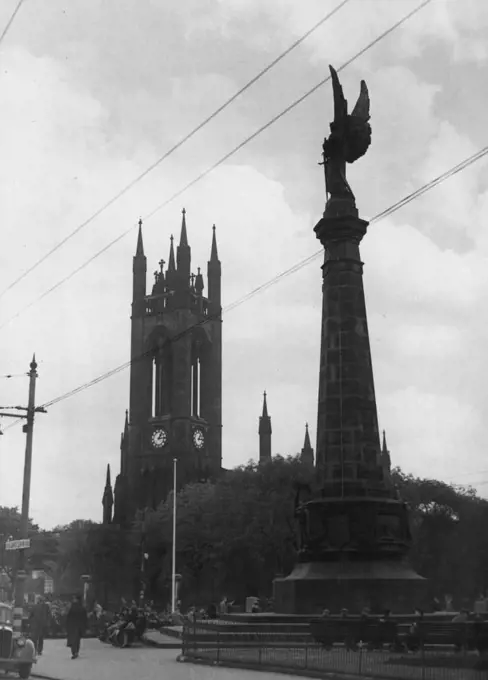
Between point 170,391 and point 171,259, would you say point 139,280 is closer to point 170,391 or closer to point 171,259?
point 171,259

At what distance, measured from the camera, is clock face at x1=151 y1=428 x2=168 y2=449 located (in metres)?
121

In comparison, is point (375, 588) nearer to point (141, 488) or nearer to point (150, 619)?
point (150, 619)

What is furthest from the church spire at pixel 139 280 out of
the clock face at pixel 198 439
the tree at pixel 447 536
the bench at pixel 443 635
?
the bench at pixel 443 635

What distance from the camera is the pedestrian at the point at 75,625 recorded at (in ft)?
94.6

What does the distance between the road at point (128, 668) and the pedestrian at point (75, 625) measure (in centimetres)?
33

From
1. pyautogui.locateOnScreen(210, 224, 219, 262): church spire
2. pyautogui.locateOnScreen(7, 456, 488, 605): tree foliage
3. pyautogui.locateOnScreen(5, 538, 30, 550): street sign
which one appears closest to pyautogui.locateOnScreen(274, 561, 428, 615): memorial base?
pyautogui.locateOnScreen(5, 538, 30, 550): street sign

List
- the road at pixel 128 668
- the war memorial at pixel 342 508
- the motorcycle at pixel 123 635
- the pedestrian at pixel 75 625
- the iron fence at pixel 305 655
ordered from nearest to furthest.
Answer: the iron fence at pixel 305 655 < the road at pixel 128 668 < the war memorial at pixel 342 508 < the pedestrian at pixel 75 625 < the motorcycle at pixel 123 635

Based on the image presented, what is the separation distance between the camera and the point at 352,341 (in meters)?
30.9

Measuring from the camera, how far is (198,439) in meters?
122

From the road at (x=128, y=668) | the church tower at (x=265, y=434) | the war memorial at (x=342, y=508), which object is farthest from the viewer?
the church tower at (x=265, y=434)

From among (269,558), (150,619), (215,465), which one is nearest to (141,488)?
(215,465)

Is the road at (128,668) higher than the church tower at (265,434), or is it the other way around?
the church tower at (265,434)

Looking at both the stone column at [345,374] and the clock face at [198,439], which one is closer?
the stone column at [345,374]

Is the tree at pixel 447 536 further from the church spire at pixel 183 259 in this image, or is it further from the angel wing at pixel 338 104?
the church spire at pixel 183 259
